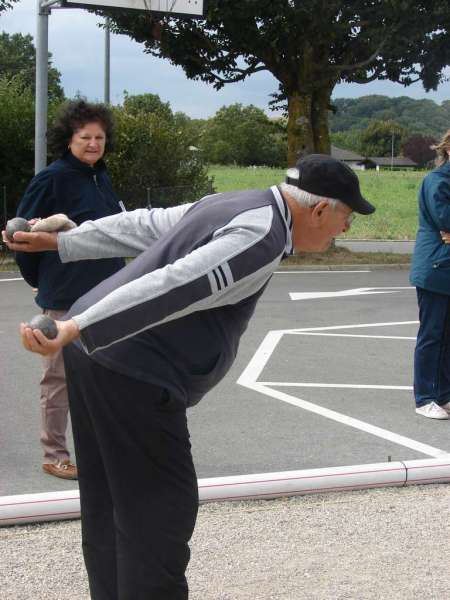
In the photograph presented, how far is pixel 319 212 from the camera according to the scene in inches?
102

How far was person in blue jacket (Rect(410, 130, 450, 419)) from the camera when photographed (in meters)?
6.07

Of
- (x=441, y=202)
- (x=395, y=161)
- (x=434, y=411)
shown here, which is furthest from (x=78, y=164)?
(x=395, y=161)

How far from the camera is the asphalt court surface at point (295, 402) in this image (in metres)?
5.34

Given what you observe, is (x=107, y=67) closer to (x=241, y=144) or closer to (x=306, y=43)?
(x=306, y=43)

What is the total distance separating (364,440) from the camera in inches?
226

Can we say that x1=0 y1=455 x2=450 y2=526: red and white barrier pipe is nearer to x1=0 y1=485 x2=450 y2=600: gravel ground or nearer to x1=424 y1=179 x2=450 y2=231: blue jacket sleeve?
x1=0 y1=485 x2=450 y2=600: gravel ground

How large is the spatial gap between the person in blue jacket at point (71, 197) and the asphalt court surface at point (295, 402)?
106cm

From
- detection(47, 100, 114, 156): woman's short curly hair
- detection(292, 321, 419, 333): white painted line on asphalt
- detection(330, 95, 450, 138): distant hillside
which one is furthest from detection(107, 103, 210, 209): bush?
detection(330, 95, 450, 138): distant hillside

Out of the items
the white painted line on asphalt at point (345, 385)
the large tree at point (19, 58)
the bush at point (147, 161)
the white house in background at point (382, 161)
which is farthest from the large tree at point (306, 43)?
the white house in background at point (382, 161)

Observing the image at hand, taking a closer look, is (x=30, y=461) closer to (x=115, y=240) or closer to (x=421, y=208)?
(x=115, y=240)

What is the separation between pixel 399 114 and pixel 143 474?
18321cm

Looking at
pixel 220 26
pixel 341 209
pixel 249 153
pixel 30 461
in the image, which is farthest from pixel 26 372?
pixel 249 153

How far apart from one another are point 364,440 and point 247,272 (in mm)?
3586

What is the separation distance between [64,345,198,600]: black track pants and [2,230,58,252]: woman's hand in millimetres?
474
